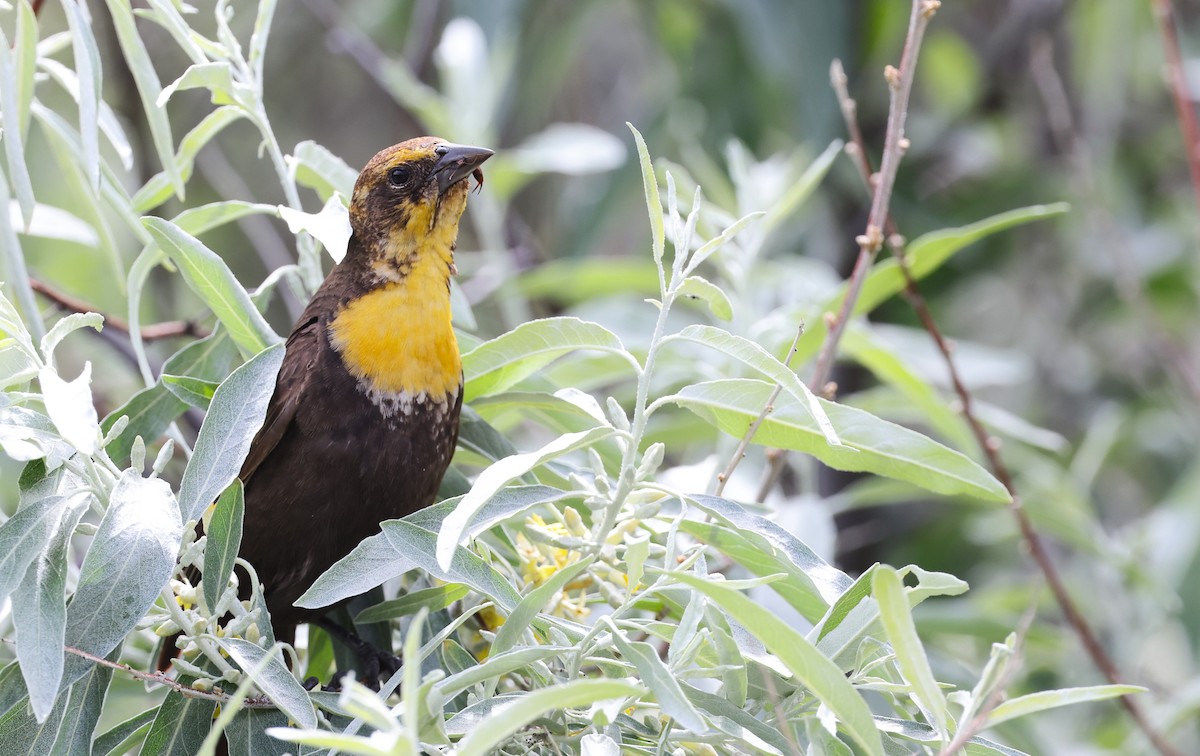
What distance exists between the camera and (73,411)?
48.7 inches

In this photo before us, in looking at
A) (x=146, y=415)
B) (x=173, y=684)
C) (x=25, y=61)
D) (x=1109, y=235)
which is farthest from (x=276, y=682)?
(x=1109, y=235)

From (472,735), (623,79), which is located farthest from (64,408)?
(623,79)

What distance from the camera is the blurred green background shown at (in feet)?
10.6

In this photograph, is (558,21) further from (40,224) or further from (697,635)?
(697,635)

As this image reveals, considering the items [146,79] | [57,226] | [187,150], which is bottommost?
[57,226]

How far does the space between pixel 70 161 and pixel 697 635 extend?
4.17 feet

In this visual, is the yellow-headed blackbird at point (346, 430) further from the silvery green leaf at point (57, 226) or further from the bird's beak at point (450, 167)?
the silvery green leaf at point (57, 226)

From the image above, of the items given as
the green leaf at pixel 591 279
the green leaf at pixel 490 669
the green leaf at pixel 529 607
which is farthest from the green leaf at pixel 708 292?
the green leaf at pixel 591 279

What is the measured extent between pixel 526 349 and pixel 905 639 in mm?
617

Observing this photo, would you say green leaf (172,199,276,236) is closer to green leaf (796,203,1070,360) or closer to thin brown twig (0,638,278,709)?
thin brown twig (0,638,278,709)

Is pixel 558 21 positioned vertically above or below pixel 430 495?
above

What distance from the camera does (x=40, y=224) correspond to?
6.82 ft

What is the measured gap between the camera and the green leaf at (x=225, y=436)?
4.49ft

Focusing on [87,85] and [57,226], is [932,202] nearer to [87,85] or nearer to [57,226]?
[57,226]
